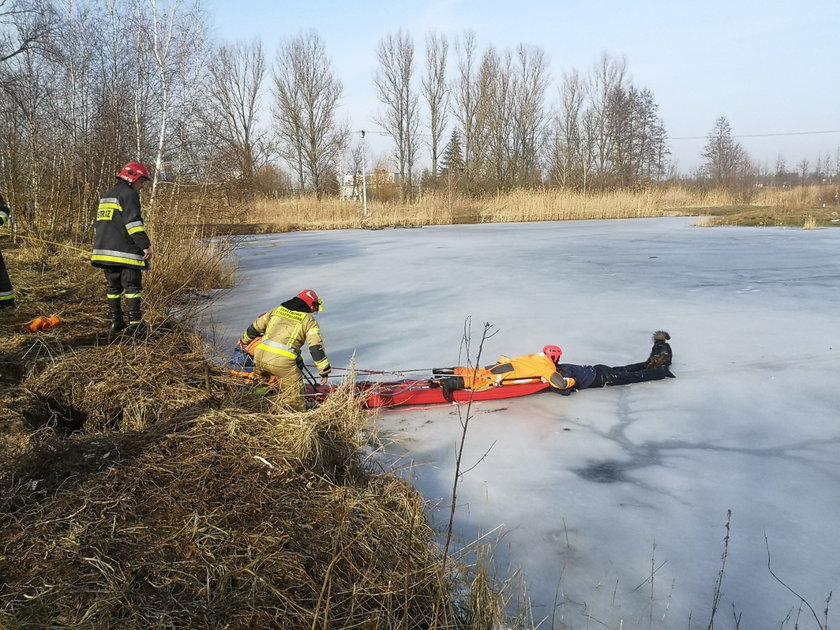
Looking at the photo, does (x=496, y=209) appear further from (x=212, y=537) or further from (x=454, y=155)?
(x=212, y=537)

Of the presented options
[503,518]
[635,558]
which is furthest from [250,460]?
[635,558]

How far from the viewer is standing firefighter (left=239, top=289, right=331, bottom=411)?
352 cm

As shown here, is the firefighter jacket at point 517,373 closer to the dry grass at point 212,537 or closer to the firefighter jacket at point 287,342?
the firefighter jacket at point 287,342

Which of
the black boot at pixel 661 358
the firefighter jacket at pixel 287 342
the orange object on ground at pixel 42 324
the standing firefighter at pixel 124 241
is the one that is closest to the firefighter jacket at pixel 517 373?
the black boot at pixel 661 358

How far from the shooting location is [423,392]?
374 cm

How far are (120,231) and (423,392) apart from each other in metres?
2.92

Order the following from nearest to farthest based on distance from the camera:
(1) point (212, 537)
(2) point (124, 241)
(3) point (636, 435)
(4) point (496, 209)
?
(1) point (212, 537) < (3) point (636, 435) < (2) point (124, 241) < (4) point (496, 209)

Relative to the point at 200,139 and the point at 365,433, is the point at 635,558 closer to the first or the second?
the point at 365,433

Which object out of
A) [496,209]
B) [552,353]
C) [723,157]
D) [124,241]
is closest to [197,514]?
[552,353]

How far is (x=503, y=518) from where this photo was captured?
96.5 inches

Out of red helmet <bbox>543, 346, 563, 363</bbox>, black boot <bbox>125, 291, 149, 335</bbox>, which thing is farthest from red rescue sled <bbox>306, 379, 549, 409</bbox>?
black boot <bbox>125, 291, 149, 335</bbox>

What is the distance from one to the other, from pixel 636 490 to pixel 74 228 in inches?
407

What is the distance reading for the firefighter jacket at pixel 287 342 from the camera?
352 centimetres

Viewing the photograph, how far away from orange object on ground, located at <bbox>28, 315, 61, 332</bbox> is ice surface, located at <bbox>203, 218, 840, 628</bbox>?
133cm
